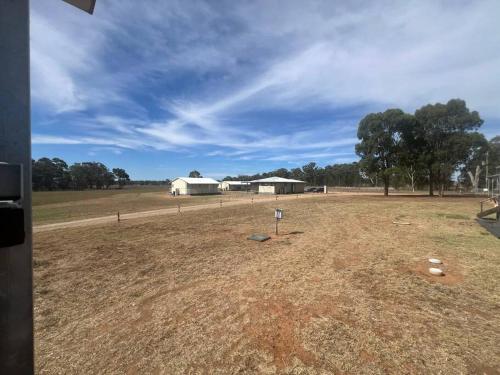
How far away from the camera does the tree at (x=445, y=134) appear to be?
106 feet

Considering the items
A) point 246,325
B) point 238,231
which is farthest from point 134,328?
point 238,231

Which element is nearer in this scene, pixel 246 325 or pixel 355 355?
pixel 355 355

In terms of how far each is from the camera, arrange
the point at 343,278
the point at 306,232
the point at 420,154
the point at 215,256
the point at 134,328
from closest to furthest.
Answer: the point at 134,328
the point at 343,278
the point at 215,256
the point at 306,232
the point at 420,154

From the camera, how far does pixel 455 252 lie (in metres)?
7.89

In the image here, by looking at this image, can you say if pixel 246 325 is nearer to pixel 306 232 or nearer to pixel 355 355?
pixel 355 355

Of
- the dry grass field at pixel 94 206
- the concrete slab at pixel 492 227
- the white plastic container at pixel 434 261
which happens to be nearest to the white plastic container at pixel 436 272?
the white plastic container at pixel 434 261

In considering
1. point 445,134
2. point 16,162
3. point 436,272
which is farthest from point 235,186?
point 16,162

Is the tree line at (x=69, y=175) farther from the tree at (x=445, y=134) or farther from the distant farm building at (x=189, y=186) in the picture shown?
A: the tree at (x=445, y=134)

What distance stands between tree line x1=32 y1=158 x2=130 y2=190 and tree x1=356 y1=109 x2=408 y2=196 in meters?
107

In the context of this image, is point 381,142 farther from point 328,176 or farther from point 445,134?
point 328,176

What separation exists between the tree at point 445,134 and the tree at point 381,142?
126 inches

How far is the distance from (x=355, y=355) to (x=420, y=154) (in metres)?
39.4

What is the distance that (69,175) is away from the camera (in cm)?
10406

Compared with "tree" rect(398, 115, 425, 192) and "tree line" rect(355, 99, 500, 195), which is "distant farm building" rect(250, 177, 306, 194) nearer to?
"tree line" rect(355, 99, 500, 195)
